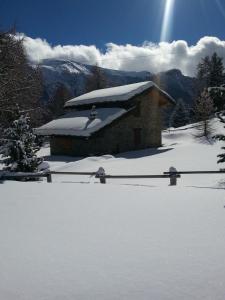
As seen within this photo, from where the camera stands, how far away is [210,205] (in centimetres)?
749

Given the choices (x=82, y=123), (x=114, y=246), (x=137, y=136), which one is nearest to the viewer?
(x=114, y=246)

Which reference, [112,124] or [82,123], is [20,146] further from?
[112,124]

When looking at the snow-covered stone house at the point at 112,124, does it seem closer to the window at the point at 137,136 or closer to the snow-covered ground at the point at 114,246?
the window at the point at 137,136

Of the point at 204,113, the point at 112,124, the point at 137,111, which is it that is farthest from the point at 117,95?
the point at 204,113

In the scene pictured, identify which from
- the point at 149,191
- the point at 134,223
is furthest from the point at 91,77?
the point at 134,223

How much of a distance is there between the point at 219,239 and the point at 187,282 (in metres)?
1.52

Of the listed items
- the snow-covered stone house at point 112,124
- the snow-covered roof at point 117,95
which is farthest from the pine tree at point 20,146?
the snow-covered roof at point 117,95

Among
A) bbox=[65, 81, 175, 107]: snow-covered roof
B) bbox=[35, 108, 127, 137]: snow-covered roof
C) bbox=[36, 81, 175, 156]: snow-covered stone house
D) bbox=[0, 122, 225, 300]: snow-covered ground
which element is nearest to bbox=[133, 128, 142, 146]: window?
bbox=[36, 81, 175, 156]: snow-covered stone house

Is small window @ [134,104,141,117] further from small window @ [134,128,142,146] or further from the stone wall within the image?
small window @ [134,128,142,146]

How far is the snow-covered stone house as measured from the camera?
30.4 metres

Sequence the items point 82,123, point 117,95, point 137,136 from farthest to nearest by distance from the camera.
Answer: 1. point 137,136
2. point 117,95
3. point 82,123

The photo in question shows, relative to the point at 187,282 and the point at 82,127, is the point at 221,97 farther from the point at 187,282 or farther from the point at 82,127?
the point at 82,127

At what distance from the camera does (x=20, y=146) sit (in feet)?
56.1

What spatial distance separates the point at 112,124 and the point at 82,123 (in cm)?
271
